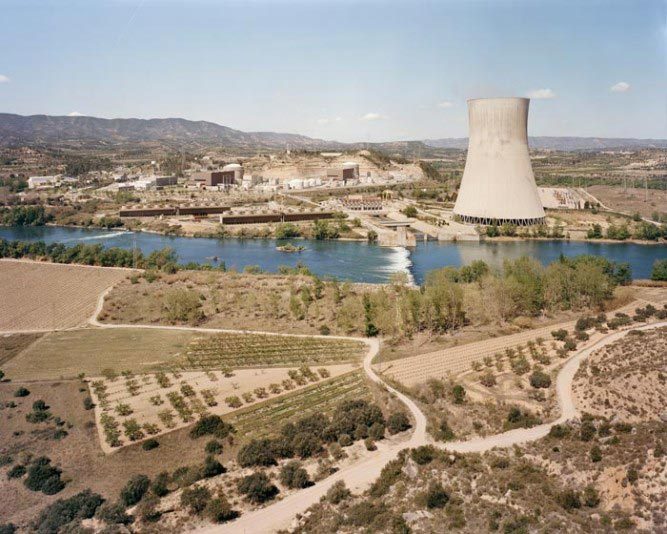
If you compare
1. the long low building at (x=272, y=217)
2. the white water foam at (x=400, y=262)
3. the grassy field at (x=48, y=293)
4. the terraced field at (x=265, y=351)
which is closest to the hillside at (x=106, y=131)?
the long low building at (x=272, y=217)

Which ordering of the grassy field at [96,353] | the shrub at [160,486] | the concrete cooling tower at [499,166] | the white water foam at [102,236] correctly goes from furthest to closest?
the white water foam at [102,236] < the concrete cooling tower at [499,166] < the grassy field at [96,353] < the shrub at [160,486]

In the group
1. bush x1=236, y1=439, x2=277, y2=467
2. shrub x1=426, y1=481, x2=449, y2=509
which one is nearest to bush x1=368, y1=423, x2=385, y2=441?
bush x1=236, y1=439, x2=277, y2=467

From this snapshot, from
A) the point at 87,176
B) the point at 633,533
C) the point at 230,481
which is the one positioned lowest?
the point at 230,481

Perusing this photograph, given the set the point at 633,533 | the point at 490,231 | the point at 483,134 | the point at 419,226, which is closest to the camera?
the point at 633,533

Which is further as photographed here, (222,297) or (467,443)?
(222,297)

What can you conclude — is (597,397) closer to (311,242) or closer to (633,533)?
(633,533)

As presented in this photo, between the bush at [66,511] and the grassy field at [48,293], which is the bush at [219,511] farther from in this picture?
the grassy field at [48,293]

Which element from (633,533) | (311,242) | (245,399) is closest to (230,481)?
(245,399)
